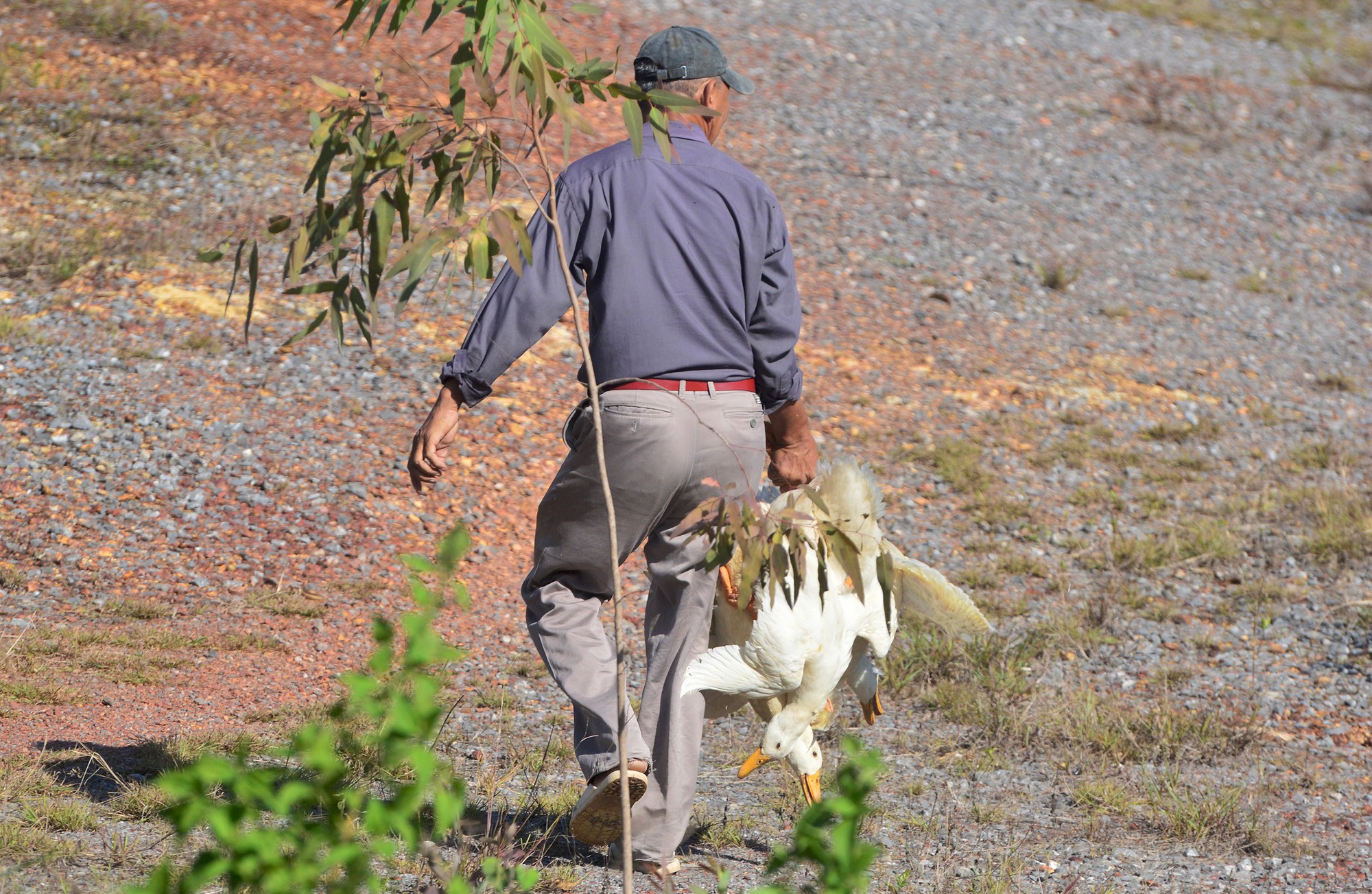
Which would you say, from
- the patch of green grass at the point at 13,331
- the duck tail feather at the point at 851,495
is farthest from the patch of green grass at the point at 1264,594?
the patch of green grass at the point at 13,331

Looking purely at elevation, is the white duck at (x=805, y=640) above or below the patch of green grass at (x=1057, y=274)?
above

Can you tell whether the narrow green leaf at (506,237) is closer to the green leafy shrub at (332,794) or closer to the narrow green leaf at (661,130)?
the narrow green leaf at (661,130)

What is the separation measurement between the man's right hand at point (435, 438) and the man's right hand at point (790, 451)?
882 millimetres

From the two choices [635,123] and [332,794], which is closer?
[332,794]

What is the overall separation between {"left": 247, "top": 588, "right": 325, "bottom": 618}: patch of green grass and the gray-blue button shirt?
91.7 inches

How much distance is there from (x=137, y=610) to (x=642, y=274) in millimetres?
2803

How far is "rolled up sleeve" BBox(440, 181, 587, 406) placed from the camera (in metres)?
2.76

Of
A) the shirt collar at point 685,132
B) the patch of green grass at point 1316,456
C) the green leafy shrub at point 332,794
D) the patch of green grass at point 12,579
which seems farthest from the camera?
the patch of green grass at point 1316,456

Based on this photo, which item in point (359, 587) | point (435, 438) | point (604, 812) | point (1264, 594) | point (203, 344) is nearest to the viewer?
point (435, 438)

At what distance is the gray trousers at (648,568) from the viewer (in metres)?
2.81

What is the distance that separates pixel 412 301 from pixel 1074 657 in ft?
14.1

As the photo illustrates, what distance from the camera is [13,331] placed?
252 inches

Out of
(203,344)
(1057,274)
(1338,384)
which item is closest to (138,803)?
(203,344)

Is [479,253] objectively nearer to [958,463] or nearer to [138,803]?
[138,803]
